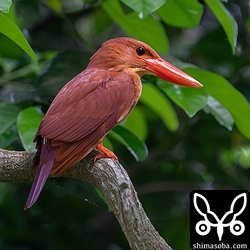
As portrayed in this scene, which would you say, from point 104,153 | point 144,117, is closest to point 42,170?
point 104,153

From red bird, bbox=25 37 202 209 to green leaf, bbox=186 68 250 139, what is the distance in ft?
0.42

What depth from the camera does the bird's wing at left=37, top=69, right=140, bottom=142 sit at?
1890 millimetres

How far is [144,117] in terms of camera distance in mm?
3064

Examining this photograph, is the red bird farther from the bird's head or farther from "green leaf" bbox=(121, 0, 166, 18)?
"green leaf" bbox=(121, 0, 166, 18)

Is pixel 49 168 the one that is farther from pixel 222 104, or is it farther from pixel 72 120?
pixel 222 104

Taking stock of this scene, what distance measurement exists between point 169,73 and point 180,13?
249 mm

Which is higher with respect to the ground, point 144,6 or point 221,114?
point 144,6

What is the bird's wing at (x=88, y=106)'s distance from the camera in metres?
1.89

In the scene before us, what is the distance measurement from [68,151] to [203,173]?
1.40 m

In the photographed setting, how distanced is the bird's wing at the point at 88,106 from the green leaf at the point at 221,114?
11.8 inches

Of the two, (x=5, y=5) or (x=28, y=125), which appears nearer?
(x=5, y=5)

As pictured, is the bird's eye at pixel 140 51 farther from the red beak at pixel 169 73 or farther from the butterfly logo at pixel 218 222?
the butterfly logo at pixel 218 222

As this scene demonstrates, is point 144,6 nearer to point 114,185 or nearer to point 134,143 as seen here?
point 134,143


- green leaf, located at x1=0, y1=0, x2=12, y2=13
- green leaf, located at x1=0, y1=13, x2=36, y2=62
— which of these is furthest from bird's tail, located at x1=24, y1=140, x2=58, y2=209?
green leaf, located at x1=0, y1=0, x2=12, y2=13
